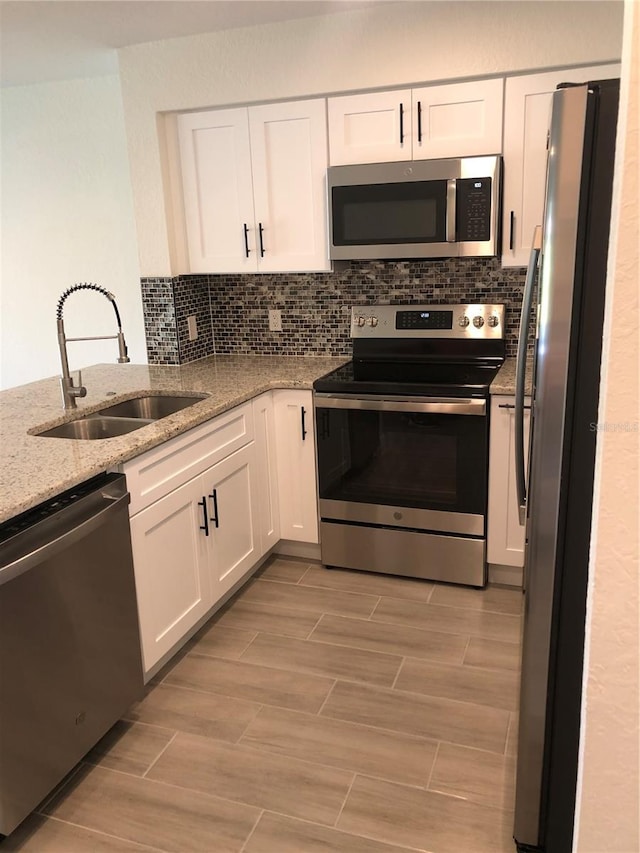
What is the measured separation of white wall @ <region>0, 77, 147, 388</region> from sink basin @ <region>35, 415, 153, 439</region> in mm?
1248

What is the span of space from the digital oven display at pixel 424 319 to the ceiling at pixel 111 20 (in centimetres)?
129

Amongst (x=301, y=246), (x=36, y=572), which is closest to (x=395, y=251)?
(x=301, y=246)

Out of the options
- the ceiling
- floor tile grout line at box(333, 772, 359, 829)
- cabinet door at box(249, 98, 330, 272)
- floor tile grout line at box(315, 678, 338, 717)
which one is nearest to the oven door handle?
cabinet door at box(249, 98, 330, 272)

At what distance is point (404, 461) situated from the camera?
301 centimetres

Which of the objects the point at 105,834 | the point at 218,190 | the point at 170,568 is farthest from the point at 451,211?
the point at 105,834

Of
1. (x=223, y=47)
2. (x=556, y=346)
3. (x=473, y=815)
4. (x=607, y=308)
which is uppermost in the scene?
(x=223, y=47)

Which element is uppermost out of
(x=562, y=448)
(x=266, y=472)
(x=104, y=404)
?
(x=562, y=448)

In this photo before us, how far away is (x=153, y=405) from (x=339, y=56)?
1.66 meters

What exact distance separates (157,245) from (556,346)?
2467 mm

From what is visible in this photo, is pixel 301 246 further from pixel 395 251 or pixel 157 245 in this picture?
pixel 157 245

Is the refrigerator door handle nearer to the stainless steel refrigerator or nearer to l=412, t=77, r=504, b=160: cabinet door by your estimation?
the stainless steel refrigerator

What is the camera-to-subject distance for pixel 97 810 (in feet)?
6.34

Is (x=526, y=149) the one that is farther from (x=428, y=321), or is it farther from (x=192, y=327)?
(x=192, y=327)

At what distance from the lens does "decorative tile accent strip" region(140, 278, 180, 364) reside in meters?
3.45
